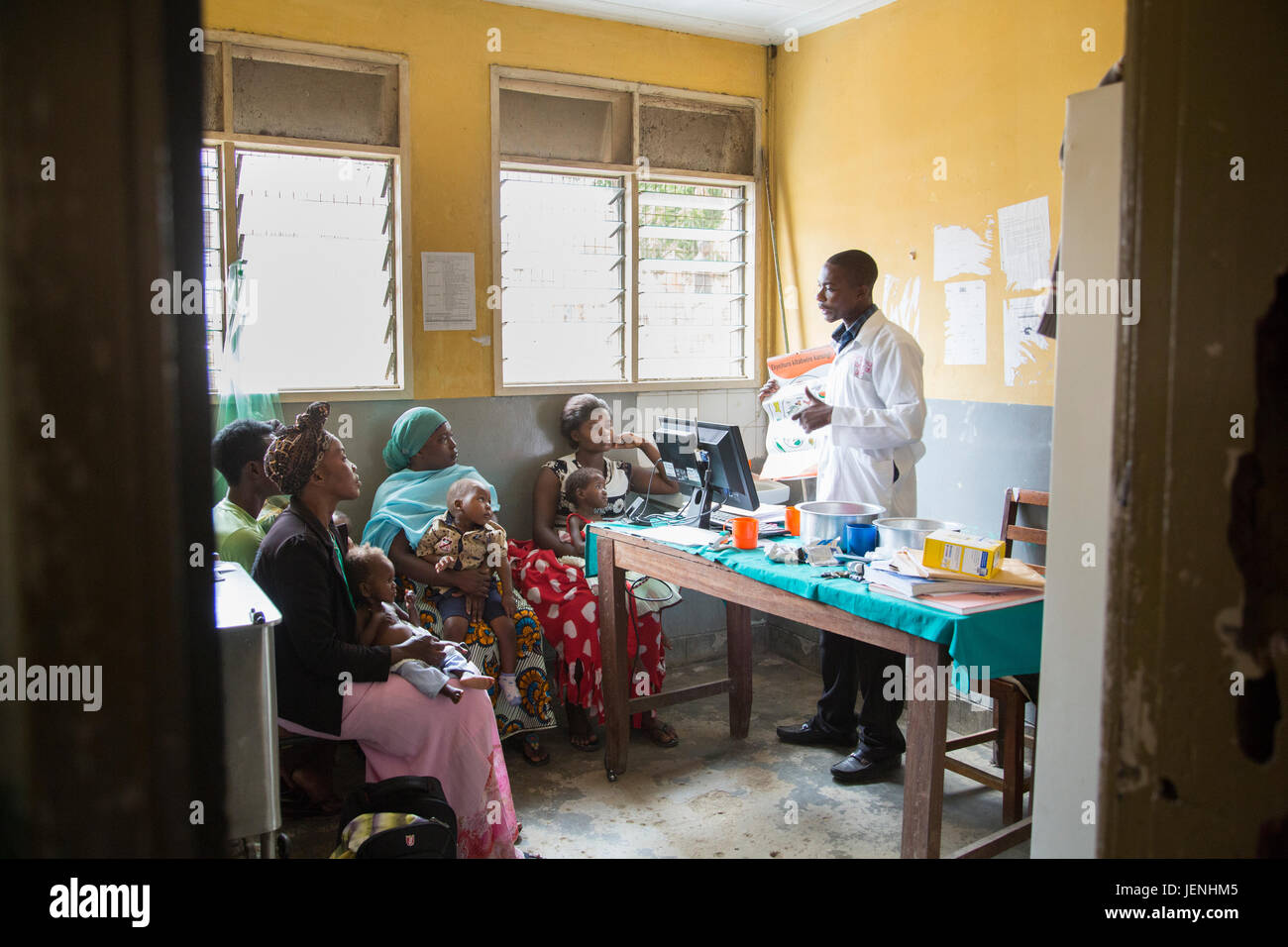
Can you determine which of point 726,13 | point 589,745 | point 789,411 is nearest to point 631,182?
point 726,13

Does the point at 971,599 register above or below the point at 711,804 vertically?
above

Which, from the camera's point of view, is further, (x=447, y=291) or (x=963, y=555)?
(x=447, y=291)

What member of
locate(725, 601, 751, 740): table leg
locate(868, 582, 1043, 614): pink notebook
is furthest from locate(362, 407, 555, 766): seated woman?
locate(868, 582, 1043, 614): pink notebook

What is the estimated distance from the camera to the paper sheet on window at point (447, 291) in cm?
451

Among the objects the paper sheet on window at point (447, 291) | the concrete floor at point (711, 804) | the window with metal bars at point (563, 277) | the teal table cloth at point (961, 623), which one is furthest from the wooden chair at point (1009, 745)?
the paper sheet on window at point (447, 291)

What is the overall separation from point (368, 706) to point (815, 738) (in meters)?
2.02

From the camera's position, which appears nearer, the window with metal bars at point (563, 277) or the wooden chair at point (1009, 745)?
the wooden chair at point (1009, 745)

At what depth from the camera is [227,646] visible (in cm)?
207

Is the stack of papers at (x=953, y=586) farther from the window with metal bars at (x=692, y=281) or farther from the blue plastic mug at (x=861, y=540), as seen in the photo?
the window with metal bars at (x=692, y=281)

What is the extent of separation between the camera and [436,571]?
3879 millimetres

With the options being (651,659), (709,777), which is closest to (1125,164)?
(709,777)

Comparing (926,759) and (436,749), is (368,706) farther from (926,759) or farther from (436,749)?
(926,759)

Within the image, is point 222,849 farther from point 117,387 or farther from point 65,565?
point 117,387

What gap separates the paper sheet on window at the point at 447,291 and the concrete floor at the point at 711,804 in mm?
2018
